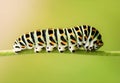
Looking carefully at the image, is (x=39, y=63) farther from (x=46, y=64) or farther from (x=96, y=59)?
(x=96, y=59)

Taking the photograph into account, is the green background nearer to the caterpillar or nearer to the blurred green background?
the blurred green background

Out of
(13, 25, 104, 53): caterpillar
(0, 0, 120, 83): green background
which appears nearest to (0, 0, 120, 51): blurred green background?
(0, 0, 120, 83): green background

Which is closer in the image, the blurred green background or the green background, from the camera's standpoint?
the green background
